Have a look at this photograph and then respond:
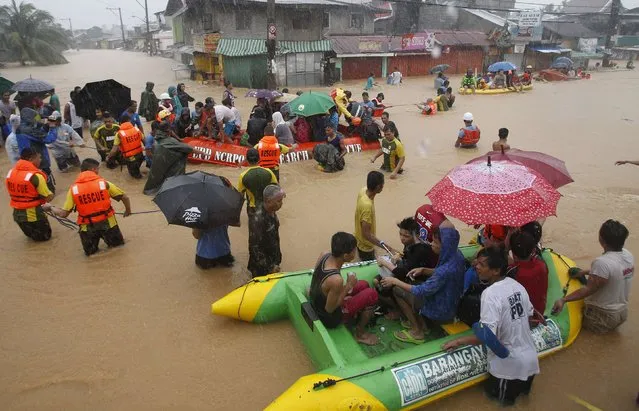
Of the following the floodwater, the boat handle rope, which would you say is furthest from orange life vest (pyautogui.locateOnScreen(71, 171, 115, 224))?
the boat handle rope

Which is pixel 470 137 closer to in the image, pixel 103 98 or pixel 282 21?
pixel 103 98

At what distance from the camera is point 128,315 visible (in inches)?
206

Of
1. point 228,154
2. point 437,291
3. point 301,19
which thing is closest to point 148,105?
point 228,154

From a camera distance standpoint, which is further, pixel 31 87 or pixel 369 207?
pixel 31 87

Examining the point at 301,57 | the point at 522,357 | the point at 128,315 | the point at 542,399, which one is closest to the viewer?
the point at 522,357

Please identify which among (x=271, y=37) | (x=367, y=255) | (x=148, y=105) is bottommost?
(x=367, y=255)

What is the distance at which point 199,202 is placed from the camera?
5230 mm

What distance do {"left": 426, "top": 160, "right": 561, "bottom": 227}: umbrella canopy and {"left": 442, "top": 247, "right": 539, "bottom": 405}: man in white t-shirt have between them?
0.45 metres

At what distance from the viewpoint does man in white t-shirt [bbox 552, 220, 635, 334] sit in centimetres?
430

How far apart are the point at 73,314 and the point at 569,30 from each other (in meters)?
50.9

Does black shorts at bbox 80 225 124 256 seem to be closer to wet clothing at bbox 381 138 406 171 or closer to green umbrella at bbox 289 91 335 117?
green umbrella at bbox 289 91 335 117

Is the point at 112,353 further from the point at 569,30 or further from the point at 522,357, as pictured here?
the point at 569,30

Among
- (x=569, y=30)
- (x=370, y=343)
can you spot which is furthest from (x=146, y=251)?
(x=569, y=30)

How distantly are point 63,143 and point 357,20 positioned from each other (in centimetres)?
2625
